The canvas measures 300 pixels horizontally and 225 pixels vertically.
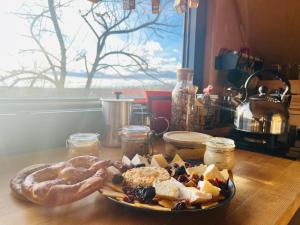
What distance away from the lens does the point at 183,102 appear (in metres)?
1.05

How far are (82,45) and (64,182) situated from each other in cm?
68

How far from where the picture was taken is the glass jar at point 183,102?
1051 millimetres

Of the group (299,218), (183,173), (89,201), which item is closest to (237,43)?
(299,218)

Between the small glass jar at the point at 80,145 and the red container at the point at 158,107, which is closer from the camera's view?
the small glass jar at the point at 80,145

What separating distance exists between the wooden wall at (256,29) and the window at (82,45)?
0.29 metres

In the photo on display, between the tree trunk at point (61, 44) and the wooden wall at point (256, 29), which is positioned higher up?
the wooden wall at point (256, 29)

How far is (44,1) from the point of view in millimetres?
926

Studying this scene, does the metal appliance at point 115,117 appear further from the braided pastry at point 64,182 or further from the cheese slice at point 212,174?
the cheese slice at point 212,174

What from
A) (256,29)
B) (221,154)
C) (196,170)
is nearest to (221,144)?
(221,154)

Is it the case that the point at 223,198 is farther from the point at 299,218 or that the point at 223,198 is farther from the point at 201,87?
the point at 201,87

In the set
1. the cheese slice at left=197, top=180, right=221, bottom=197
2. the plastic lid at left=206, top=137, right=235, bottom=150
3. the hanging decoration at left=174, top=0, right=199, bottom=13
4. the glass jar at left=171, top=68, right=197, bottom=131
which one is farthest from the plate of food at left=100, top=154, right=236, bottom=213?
the hanging decoration at left=174, top=0, right=199, bottom=13

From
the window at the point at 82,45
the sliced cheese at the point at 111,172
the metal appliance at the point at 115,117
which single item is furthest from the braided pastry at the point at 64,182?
the window at the point at 82,45

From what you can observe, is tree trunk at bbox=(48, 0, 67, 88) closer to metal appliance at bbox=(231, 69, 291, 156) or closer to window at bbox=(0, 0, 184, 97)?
window at bbox=(0, 0, 184, 97)

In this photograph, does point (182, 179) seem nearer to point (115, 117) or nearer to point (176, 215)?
point (176, 215)
